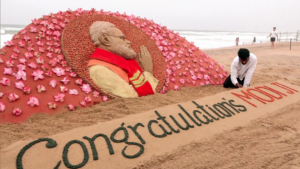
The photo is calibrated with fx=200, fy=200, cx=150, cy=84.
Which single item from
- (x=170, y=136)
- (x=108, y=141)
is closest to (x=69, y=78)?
(x=108, y=141)

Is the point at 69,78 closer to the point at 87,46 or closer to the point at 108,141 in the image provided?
the point at 87,46

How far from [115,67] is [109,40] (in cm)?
50

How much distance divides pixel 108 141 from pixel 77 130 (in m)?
0.39

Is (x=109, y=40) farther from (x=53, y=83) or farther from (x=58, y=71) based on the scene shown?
(x=53, y=83)

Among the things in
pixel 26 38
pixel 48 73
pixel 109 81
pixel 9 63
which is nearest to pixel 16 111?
pixel 48 73

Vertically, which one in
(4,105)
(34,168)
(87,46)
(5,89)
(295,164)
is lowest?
(295,164)

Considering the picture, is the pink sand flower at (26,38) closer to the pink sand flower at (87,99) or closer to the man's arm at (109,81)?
the man's arm at (109,81)

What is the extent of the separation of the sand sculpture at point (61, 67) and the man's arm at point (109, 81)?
77 millimetres

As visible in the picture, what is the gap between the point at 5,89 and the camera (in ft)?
8.71

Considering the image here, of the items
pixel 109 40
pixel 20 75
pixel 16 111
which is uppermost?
pixel 109 40

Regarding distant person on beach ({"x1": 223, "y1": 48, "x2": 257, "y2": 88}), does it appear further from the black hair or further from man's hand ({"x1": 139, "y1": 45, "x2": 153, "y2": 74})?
man's hand ({"x1": 139, "y1": 45, "x2": 153, "y2": 74})

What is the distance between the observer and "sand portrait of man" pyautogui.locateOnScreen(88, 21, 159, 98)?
10.3 feet

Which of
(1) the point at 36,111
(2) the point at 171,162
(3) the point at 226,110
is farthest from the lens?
(3) the point at 226,110

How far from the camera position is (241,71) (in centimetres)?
424
